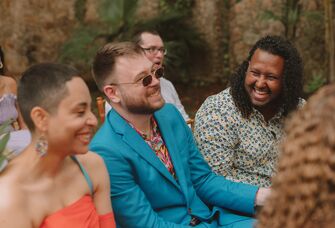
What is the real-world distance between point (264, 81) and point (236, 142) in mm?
386

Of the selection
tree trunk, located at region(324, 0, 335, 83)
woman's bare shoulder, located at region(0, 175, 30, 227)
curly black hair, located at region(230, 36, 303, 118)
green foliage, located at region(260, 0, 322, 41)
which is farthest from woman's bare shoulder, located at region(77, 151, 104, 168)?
green foliage, located at region(260, 0, 322, 41)

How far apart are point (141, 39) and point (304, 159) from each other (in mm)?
3334

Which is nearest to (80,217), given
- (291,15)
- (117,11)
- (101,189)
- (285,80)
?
(101,189)

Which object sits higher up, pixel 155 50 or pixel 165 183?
pixel 155 50

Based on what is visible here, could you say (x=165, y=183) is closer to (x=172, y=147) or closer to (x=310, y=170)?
(x=172, y=147)

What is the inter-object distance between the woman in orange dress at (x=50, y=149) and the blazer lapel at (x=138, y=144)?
451 mm

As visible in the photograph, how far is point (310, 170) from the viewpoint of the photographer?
1164 mm

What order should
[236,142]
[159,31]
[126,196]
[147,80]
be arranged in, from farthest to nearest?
1. [159,31]
2. [236,142]
3. [147,80]
4. [126,196]

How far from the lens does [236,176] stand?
3062mm

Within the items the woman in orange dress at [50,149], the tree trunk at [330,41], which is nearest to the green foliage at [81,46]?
the tree trunk at [330,41]

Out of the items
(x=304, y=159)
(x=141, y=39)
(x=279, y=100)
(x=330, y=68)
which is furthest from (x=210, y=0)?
(x=304, y=159)

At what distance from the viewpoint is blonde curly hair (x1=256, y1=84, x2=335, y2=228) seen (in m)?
1.16

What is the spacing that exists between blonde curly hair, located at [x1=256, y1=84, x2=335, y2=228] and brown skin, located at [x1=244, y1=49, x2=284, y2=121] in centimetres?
185

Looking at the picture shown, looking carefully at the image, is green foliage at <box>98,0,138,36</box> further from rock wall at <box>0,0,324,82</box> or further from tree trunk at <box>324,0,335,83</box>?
tree trunk at <box>324,0,335,83</box>
